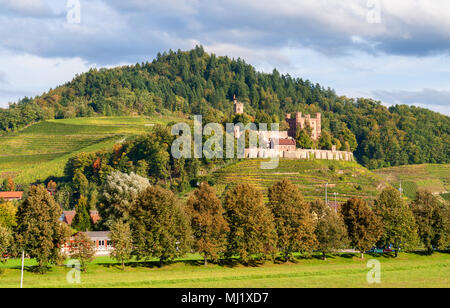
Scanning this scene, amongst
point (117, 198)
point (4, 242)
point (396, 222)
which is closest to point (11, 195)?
point (117, 198)

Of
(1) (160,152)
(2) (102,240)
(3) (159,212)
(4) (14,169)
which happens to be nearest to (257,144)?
(1) (160,152)

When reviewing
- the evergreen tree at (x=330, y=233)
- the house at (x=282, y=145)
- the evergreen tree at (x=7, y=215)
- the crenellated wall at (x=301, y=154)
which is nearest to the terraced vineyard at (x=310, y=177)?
the crenellated wall at (x=301, y=154)

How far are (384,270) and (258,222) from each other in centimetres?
1335

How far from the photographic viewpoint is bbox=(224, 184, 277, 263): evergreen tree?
63.0 metres

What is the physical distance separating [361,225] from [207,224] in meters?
18.1

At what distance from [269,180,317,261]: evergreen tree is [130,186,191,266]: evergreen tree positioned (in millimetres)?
10083

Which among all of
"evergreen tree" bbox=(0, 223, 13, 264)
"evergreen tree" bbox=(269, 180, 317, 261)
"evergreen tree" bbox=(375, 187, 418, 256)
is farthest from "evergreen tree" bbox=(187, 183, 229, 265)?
"evergreen tree" bbox=(375, 187, 418, 256)

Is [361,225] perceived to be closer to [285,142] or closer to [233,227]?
[233,227]

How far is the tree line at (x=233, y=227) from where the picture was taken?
57781mm

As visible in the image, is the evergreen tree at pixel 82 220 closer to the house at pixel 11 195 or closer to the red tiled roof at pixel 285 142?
the house at pixel 11 195

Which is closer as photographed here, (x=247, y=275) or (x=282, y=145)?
(x=247, y=275)

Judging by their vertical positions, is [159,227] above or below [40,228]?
below

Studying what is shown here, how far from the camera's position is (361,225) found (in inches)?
2793
